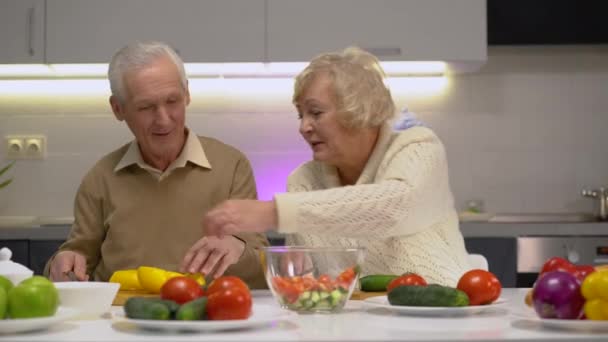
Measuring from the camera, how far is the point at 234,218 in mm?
1801

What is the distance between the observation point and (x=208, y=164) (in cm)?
262

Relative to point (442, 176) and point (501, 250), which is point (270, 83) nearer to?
point (501, 250)

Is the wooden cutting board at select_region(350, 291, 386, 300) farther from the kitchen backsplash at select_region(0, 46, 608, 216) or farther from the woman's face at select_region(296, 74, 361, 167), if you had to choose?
the kitchen backsplash at select_region(0, 46, 608, 216)

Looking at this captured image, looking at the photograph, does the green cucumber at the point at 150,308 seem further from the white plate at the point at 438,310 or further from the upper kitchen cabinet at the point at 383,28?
the upper kitchen cabinet at the point at 383,28

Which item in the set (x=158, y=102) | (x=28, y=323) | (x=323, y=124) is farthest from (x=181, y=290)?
(x=158, y=102)

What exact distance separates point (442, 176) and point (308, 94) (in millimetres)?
382

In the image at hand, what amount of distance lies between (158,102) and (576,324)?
1444mm

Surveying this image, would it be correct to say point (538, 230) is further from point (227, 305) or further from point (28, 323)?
point (28, 323)

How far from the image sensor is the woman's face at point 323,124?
2.35 m

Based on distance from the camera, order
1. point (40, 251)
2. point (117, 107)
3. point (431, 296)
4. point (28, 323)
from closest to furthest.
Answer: point (28, 323) < point (431, 296) < point (117, 107) < point (40, 251)

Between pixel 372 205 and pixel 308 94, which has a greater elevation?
pixel 308 94

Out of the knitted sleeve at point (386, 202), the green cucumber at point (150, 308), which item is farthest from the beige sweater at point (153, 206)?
the green cucumber at point (150, 308)

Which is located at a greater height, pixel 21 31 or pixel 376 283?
pixel 21 31

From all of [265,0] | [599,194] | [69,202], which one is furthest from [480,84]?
[69,202]
